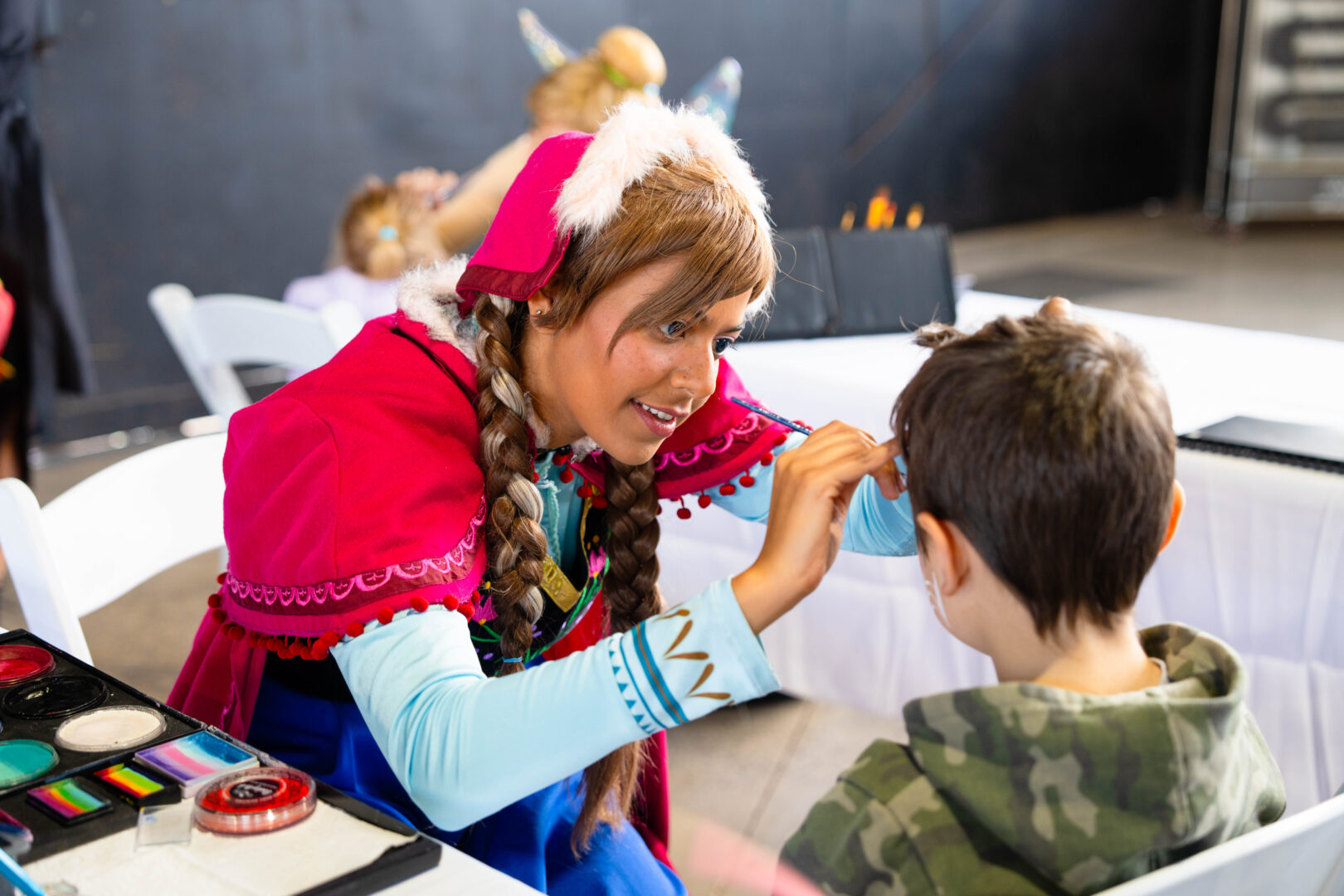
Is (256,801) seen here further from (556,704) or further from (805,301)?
(805,301)

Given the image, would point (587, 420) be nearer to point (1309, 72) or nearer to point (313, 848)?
point (313, 848)

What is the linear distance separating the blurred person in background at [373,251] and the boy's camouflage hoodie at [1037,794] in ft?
7.01

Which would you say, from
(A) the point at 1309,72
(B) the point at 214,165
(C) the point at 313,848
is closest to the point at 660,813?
(C) the point at 313,848

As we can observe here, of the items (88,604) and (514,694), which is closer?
(514,694)

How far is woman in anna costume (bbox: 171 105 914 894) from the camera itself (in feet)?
2.74

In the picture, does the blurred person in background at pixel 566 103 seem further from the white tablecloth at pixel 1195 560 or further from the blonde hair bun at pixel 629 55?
the white tablecloth at pixel 1195 560

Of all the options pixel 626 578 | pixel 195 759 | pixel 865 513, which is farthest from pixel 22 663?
pixel 865 513

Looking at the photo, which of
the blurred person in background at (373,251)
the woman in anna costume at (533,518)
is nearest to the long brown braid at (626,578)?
the woman in anna costume at (533,518)

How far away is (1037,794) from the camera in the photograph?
2.51 ft

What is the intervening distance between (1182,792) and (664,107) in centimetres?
64

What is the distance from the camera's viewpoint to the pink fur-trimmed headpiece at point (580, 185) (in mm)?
957

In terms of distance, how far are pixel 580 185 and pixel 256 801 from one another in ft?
1.61

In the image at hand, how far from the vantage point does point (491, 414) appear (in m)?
1.04

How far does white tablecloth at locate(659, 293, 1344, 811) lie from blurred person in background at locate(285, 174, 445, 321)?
3.27ft
